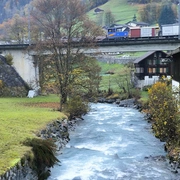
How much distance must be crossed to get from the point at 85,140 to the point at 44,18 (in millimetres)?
22694

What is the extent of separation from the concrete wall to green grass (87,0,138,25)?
8917 cm

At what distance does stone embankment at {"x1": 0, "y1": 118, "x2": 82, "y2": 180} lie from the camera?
1057 centimetres

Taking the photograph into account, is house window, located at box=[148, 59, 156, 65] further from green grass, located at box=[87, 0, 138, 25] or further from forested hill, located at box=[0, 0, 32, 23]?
forested hill, located at box=[0, 0, 32, 23]

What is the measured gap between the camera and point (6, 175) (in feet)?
32.8

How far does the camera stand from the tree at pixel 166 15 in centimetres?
11410

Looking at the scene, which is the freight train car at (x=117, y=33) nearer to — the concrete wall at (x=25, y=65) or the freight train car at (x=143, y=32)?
the freight train car at (x=143, y=32)

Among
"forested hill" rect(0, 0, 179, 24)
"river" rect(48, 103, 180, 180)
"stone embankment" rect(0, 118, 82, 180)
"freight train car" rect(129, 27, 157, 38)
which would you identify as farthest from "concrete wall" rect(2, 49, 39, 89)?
"forested hill" rect(0, 0, 179, 24)

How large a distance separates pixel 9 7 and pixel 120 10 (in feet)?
225

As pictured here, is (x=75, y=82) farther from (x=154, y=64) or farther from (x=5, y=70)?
(x=154, y=64)

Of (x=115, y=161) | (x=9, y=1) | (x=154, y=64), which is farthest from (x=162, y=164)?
(x=9, y=1)

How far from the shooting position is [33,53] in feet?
145

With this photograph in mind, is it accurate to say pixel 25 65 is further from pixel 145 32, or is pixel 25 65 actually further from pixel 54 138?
pixel 54 138

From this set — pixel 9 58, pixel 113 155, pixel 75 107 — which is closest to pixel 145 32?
pixel 9 58

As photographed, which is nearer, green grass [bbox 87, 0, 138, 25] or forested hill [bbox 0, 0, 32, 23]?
green grass [bbox 87, 0, 138, 25]
